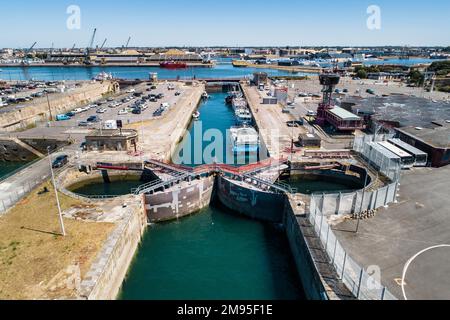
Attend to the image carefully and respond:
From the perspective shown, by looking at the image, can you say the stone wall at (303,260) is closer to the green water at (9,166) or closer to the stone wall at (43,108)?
the green water at (9,166)

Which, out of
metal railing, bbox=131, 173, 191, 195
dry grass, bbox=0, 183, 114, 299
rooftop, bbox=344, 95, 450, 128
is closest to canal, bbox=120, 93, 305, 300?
metal railing, bbox=131, 173, 191, 195

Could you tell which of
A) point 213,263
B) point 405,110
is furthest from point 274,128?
point 213,263

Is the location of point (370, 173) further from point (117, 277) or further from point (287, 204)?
point (117, 277)

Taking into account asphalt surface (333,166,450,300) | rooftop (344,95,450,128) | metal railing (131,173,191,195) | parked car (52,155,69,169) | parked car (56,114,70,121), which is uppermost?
rooftop (344,95,450,128)

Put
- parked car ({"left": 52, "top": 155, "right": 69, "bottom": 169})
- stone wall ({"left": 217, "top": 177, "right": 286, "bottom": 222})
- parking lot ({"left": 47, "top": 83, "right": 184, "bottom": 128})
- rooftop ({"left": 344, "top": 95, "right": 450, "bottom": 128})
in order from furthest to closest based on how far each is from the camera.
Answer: parking lot ({"left": 47, "top": 83, "right": 184, "bottom": 128}), rooftop ({"left": 344, "top": 95, "right": 450, "bottom": 128}), parked car ({"left": 52, "top": 155, "right": 69, "bottom": 169}), stone wall ({"left": 217, "top": 177, "right": 286, "bottom": 222})

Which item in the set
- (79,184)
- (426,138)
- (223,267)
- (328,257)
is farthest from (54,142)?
(426,138)

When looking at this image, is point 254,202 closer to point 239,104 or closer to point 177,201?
point 177,201

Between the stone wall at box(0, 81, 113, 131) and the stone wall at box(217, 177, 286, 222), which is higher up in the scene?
the stone wall at box(0, 81, 113, 131)

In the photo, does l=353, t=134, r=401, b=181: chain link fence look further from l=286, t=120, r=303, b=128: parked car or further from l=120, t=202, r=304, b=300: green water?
l=286, t=120, r=303, b=128: parked car
